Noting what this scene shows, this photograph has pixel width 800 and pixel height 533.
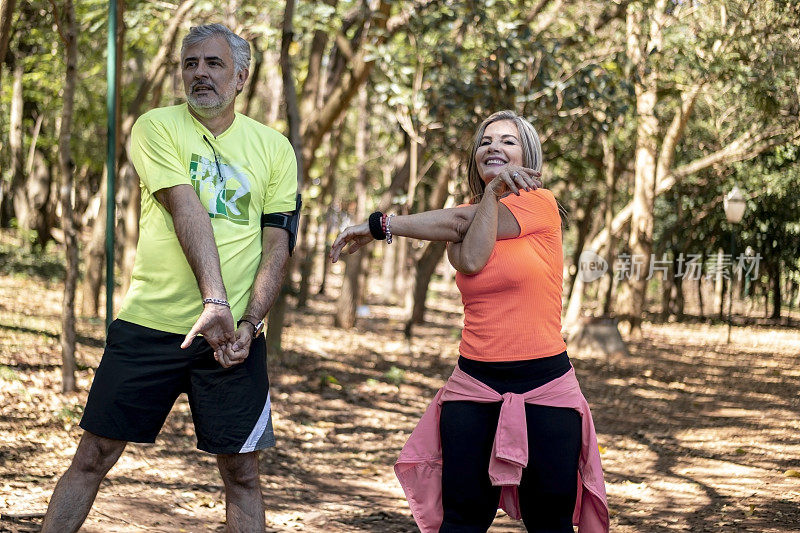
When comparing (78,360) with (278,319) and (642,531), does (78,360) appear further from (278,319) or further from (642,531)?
(642,531)

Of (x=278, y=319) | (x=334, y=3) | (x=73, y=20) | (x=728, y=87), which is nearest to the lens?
(x=73, y=20)

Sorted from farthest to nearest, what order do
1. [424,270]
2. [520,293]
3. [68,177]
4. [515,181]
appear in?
1. [424,270]
2. [68,177]
3. [520,293]
4. [515,181]

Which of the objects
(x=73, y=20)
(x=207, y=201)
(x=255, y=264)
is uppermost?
(x=73, y=20)

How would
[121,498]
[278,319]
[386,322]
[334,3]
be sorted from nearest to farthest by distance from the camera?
[121,498], [278,319], [334,3], [386,322]

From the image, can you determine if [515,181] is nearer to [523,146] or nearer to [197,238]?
[523,146]

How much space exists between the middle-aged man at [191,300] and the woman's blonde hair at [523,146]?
28.3 inches

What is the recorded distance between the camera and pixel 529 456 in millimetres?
3180

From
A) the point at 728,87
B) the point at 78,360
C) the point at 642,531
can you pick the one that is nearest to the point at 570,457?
the point at 642,531

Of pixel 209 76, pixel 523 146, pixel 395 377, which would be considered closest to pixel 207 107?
pixel 209 76

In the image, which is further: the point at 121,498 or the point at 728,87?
the point at 728,87

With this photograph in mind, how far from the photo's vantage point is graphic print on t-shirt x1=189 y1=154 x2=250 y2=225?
3.27 m

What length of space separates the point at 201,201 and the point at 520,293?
3.59 ft

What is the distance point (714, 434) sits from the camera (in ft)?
28.5

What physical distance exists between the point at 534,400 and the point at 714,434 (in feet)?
19.9
